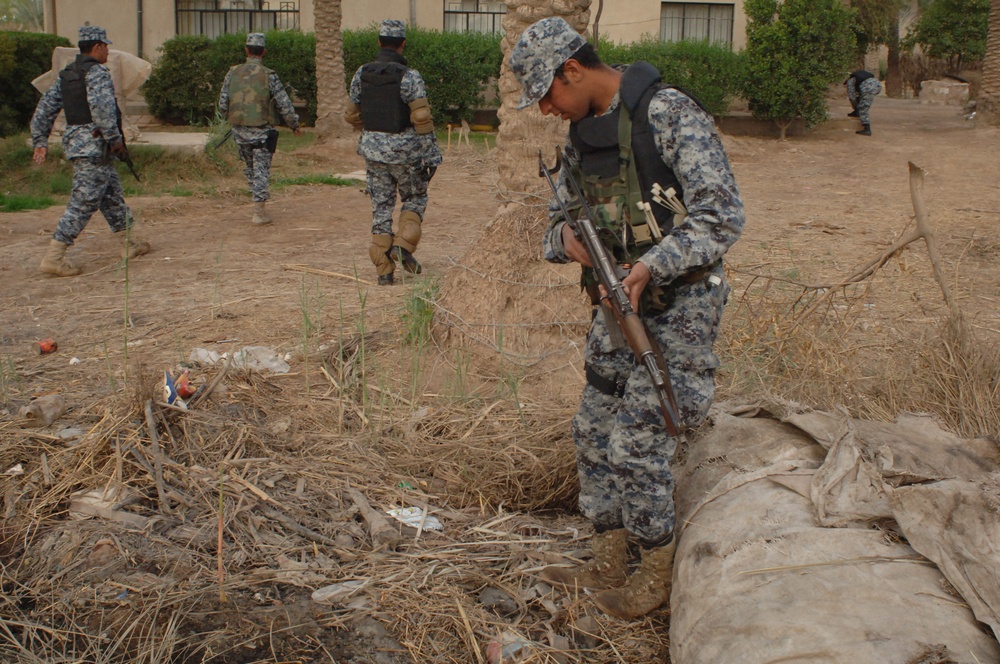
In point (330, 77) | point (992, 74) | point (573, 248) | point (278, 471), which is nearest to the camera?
point (573, 248)

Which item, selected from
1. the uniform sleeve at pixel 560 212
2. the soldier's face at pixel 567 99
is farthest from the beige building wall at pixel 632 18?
the soldier's face at pixel 567 99

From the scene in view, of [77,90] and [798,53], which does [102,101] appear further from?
[798,53]

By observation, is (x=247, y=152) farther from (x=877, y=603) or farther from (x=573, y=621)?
(x=877, y=603)

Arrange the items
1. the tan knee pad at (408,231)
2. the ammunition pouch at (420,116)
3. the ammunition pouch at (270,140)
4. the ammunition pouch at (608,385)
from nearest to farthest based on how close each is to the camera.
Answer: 1. the ammunition pouch at (608,385)
2. the ammunition pouch at (420,116)
3. the tan knee pad at (408,231)
4. the ammunition pouch at (270,140)

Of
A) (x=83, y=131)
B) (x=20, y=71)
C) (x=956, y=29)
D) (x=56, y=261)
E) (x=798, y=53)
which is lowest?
(x=56, y=261)

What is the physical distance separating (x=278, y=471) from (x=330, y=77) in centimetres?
1145

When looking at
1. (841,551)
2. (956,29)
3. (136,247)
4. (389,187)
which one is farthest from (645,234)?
(956,29)

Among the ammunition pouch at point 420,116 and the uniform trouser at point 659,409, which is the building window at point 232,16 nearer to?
the ammunition pouch at point 420,116

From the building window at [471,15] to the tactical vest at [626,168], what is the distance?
17360mm

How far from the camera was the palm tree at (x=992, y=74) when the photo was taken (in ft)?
45.6

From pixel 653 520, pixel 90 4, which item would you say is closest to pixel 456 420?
pixel 653 520

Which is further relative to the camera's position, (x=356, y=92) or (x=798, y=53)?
(x=798, y=53)

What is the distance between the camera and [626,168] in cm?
250

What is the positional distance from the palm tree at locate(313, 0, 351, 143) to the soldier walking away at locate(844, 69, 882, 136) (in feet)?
26.4
